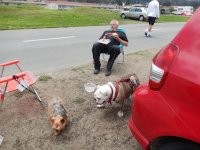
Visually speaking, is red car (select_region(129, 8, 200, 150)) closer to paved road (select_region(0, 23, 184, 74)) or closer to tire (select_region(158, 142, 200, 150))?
tire (select_region(158, 142, 200, 150))

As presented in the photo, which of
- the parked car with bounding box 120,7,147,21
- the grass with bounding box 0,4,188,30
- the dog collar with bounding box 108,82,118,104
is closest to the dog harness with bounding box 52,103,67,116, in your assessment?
the dog collar with bounding box 108,82,118,104

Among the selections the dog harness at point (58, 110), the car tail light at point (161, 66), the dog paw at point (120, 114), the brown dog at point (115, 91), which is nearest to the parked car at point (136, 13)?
the brown dog at point (115, 91)

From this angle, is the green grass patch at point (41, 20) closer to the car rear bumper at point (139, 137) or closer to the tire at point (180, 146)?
the car rear bumper at point (139, 137)

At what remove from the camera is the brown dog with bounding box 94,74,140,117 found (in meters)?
4.48

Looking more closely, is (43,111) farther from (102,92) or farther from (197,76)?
(197,76)

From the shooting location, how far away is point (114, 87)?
14.9 ft

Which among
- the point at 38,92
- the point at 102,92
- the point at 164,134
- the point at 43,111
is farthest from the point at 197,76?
the point at 38,92

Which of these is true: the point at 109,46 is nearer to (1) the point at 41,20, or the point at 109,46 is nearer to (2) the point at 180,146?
(2) the point at 180,146

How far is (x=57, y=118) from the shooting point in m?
4.29

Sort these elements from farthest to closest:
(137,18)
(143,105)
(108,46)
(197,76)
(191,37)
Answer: (137,18)
(108,46)
(143,105)
(191,37)
(197,76)

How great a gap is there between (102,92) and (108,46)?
2755mm

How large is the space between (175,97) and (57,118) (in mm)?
2057

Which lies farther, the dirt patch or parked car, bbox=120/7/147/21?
parked car, bbox=120/7/147/21

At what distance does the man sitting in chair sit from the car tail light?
3.90 m
